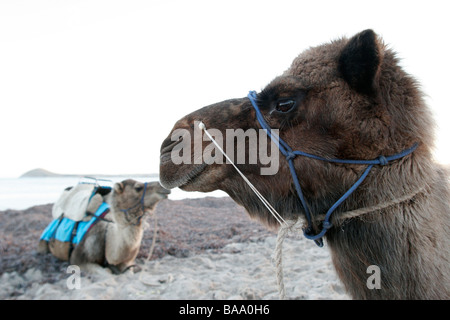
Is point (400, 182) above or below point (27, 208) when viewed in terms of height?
above

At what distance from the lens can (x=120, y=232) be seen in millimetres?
6426

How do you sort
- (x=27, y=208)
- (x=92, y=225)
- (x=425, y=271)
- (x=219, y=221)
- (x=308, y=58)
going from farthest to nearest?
(x=27, y=208) < (x=219, y=221) < (x=92, y=225) < (x=308, y=58) < (x=425, y=271)

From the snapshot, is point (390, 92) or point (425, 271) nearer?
point (425, 271)

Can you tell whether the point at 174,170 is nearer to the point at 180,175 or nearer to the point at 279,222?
the point at 180,175

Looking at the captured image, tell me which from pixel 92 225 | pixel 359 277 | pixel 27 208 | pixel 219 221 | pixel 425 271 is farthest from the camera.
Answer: pixel 27 208

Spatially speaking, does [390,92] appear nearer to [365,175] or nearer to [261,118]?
[365,175]

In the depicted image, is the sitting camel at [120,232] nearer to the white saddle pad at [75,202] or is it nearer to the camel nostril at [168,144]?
the white saddle pad at [75,202]

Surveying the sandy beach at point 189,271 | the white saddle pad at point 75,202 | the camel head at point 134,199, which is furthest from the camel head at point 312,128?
the white saddle pad at point 75,202

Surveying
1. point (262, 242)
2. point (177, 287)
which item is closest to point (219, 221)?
point (262, 242)

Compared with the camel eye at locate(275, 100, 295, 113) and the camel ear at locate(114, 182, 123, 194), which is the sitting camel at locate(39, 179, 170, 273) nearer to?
the camel ear at locate(114, 182, 123, 194)

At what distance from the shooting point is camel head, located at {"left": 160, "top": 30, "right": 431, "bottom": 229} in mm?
1642

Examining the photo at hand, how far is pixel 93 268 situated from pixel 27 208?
10327 millimetres
